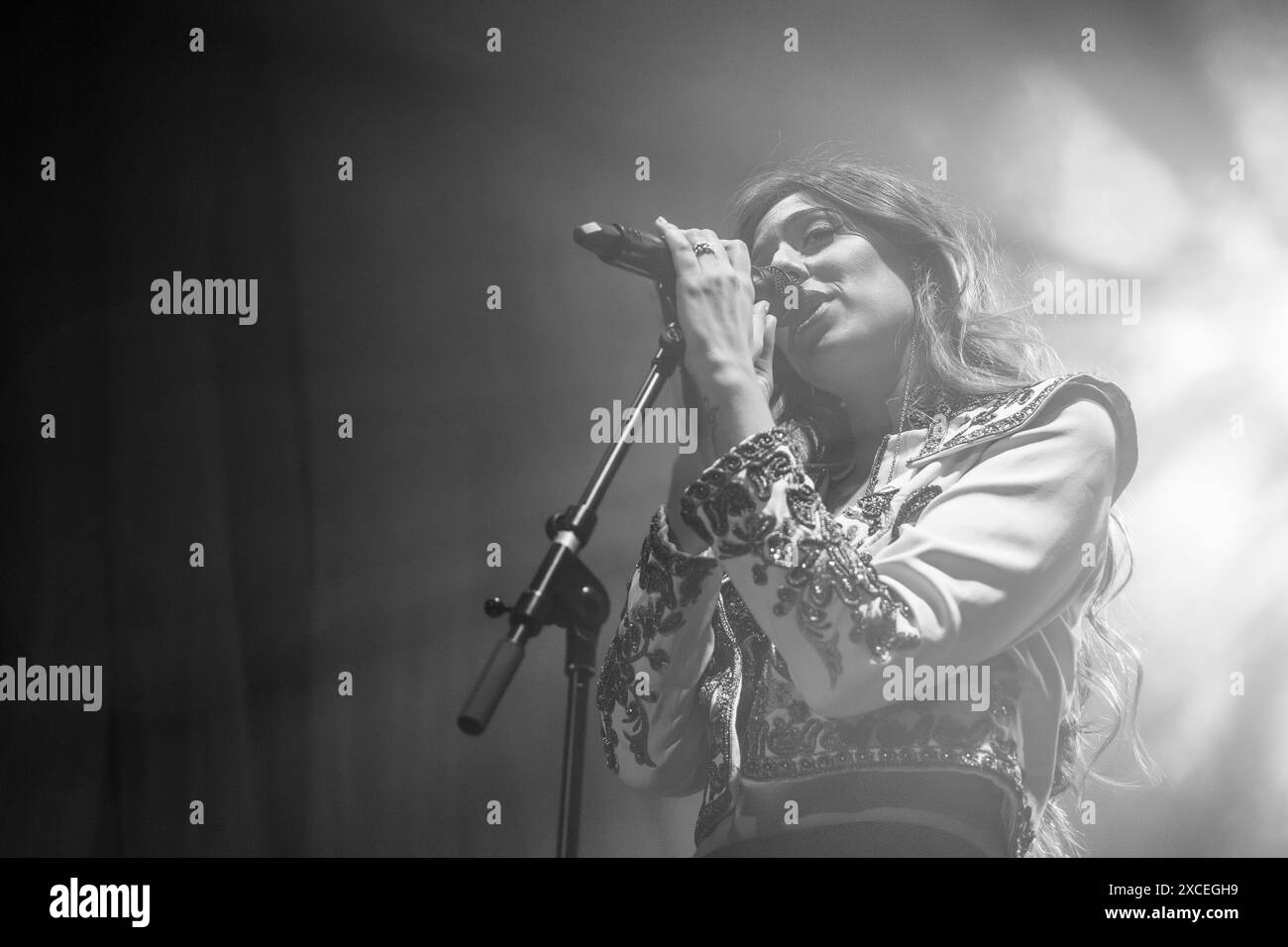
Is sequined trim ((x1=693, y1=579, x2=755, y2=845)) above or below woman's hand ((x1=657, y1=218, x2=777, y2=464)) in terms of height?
below

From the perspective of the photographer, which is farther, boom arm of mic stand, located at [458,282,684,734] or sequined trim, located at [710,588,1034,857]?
sequined trim, located at [710,588,1034,857]

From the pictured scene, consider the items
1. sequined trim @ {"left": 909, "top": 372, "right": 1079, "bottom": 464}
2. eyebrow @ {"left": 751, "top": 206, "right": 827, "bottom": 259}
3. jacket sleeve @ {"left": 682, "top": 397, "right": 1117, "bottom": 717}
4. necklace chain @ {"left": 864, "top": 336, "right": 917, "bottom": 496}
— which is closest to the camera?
jacket sleeve @ {"left": 682, "top": 397, "right": 1117, "bottom": 717}

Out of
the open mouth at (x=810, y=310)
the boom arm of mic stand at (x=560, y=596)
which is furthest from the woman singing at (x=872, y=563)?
the boom arm of mic stand at (x=560, y=596)

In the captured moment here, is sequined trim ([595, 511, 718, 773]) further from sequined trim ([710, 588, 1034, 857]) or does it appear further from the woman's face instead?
the woman's face

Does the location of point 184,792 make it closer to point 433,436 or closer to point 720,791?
point 433,436

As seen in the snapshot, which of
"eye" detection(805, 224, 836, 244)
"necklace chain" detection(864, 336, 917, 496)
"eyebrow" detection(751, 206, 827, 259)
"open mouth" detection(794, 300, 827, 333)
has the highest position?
"eyebrow" detection(751, 206, 827, 259)

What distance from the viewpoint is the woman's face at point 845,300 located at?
1.78m

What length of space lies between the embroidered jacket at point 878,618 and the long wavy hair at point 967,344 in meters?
0.07

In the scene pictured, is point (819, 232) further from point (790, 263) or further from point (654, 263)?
point (654, 263)

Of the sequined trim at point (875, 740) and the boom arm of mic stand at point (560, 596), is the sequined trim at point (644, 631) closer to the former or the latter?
the sequined trim at point (875, 740)

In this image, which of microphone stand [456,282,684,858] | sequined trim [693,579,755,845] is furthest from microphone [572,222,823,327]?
sequined trim [693,579,755,845]

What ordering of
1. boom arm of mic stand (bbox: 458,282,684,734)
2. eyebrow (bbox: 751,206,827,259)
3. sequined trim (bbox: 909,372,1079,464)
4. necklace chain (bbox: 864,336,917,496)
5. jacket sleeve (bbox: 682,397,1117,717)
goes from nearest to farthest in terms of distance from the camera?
boom arm of mic stand (bbox: 458,282,684,734), jacket sleeve (bbox: 682,397,1117,717), sequined trim (bbox: 909,372,1079,464), necklace chain (bbox: 864,336,917,496), eyebrow (bbox: 751,206,827,259)

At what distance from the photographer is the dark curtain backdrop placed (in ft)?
6.10

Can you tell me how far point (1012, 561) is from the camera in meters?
1.48
